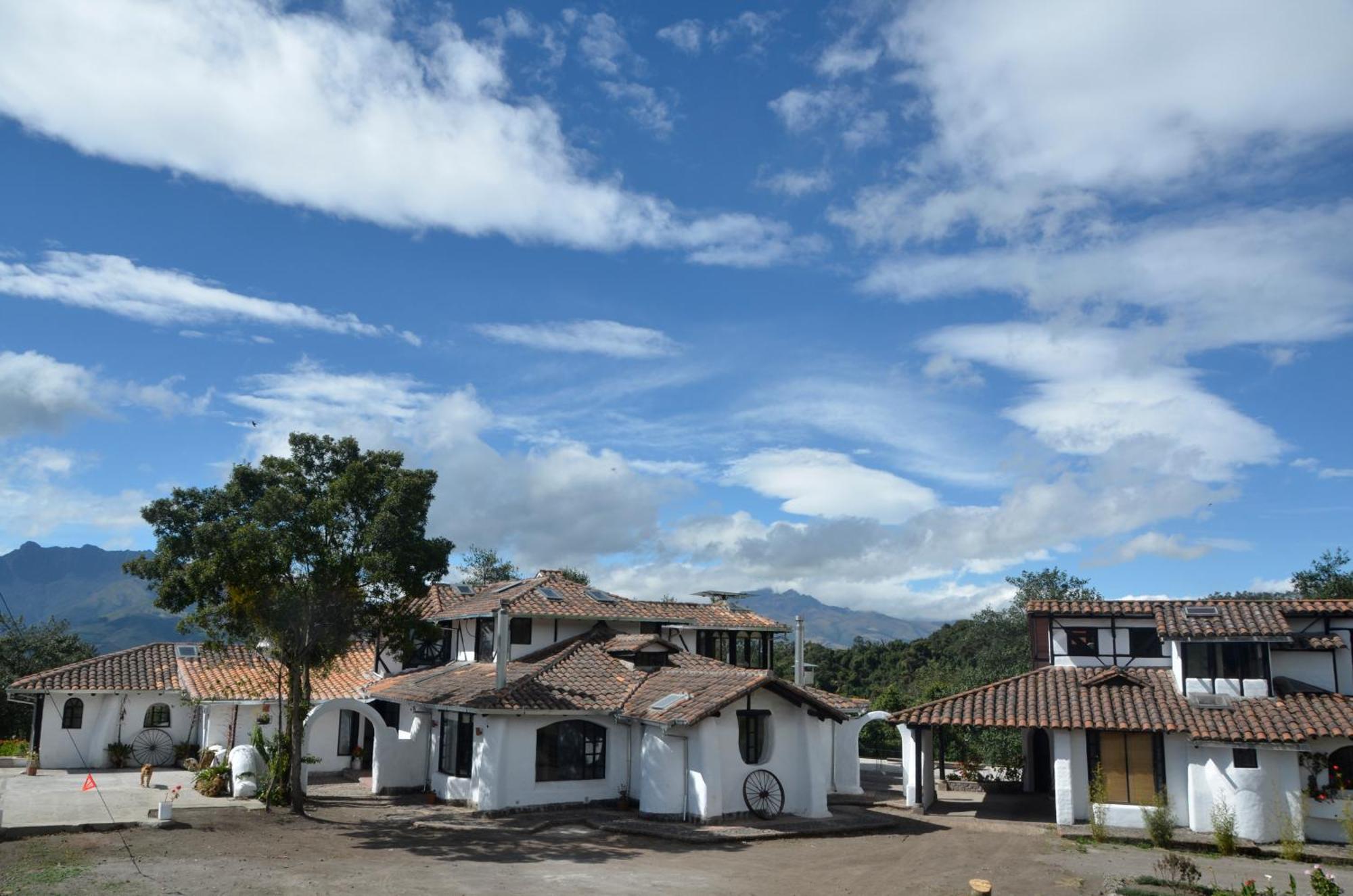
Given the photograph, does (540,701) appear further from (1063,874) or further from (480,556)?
(480,556)

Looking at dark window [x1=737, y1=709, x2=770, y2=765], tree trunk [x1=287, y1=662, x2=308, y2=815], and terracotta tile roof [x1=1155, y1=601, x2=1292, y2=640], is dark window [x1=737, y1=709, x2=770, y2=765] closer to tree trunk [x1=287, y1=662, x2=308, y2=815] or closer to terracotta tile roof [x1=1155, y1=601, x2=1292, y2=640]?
terracotta tile roof [x1=1155, y1=601, x2=1292, y2=640]

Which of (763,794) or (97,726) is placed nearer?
(763,794)

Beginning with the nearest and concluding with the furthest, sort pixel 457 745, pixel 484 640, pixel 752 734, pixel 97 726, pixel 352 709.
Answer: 1. pixel 752 734
2. pixel 457 745
3. pixel 352 709
4. pixel 484 640
5. pixel 97 726

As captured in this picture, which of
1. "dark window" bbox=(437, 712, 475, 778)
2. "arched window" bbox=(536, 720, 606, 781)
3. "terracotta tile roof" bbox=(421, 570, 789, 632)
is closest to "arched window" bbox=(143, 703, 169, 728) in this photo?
"terracotta tile roof" bbox=(421, 570, 789, 632)

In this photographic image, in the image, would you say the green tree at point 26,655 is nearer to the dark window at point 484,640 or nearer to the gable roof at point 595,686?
the gable roof at point 595,686

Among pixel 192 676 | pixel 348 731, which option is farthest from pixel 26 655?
pixel 348 731

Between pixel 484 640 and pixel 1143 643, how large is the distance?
20.4 meters

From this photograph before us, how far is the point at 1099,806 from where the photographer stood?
2236cm

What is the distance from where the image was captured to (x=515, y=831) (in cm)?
2178

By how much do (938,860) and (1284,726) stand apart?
9122 millimetres

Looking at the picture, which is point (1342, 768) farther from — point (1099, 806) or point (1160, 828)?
point (1099, 806)

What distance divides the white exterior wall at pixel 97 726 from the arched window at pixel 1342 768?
35005mm

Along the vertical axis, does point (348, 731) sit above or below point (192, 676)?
below

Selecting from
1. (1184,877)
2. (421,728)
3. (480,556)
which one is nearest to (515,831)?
(421,728)
